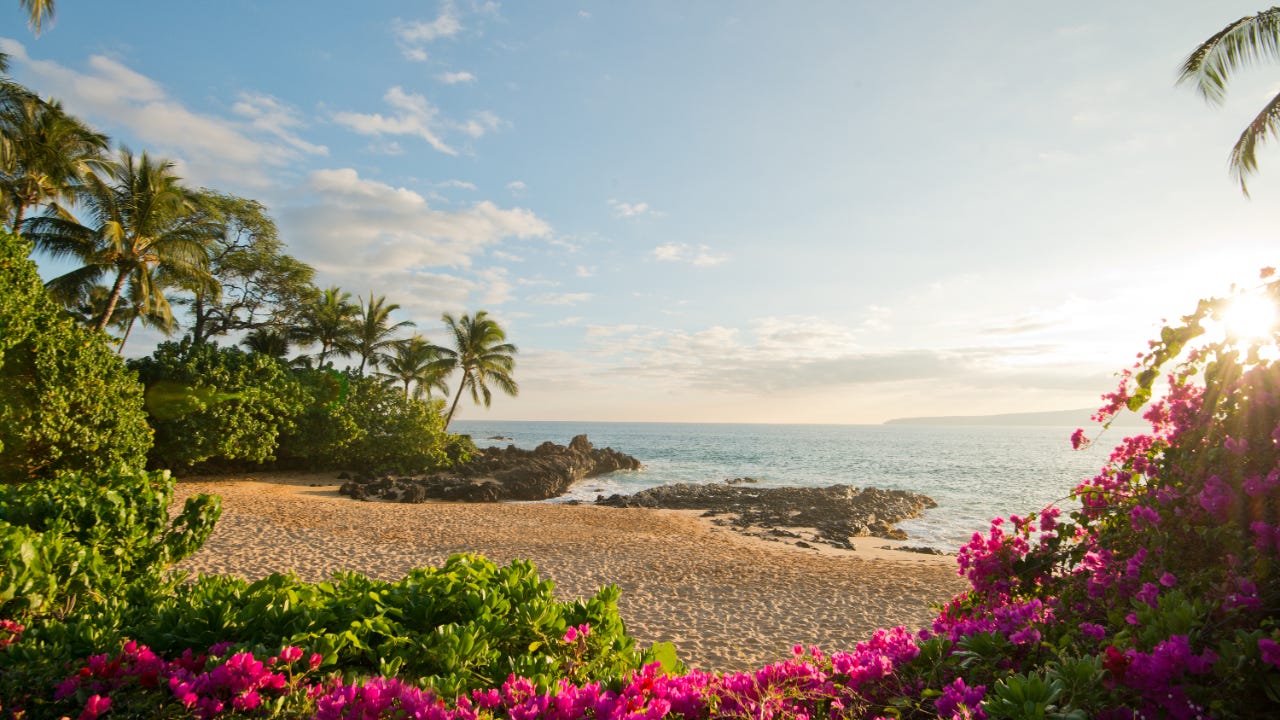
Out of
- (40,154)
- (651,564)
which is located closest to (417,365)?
(40,154)

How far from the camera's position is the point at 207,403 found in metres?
20.9

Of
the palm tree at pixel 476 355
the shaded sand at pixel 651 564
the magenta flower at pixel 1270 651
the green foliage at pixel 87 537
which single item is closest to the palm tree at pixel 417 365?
the palm tree at pixel 476 355

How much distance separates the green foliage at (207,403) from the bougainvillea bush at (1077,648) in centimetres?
2101

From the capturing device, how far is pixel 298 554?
11.4 meters

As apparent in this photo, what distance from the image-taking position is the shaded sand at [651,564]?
8.75 metres

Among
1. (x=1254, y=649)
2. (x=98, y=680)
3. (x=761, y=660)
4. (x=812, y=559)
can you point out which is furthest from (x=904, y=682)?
(x=812, y=559)

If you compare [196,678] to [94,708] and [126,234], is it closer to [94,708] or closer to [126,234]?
[94,708]

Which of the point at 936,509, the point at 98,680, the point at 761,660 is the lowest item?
the point at 936,509

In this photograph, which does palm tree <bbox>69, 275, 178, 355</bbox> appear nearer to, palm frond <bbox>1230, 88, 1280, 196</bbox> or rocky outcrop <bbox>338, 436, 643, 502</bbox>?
rocky outcrop <bbox>338, 436, 643, 502</bbox>

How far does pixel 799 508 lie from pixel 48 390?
961 inches

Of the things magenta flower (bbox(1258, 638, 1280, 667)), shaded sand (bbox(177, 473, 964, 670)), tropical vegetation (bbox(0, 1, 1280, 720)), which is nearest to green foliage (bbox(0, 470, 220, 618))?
tropical vegetation (bbox(0, 1, 1280, 720))

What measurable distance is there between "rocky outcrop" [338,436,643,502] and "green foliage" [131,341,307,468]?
12.9ft

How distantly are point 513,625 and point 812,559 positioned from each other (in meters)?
12.1

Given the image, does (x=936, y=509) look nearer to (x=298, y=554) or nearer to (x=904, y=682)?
(x=298, y=554)
